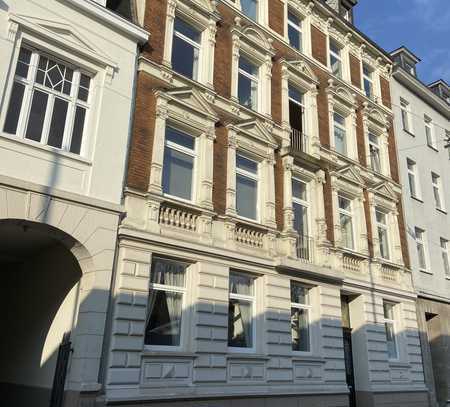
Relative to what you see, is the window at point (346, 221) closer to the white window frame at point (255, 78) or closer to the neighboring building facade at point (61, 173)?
the white window frame at point (255, 78)

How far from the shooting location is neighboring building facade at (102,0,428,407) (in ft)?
32.6

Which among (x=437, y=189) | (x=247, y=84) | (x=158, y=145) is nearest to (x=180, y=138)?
(x=158, y=145)

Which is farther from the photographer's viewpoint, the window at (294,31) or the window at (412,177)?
the window at (412,177)

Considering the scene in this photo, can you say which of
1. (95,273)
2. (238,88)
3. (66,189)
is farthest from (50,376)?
(238,88)

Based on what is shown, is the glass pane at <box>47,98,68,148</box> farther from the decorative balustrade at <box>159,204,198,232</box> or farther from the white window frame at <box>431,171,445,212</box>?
the white window frame at <box>431,171,445,212</box>

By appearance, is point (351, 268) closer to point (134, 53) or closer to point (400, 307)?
point (400, 307)

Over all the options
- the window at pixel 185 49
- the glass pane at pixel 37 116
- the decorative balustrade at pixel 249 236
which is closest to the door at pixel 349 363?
the decorative balustrade at pixel 249 236

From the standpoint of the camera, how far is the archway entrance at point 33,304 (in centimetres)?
923

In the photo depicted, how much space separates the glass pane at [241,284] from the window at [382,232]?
263 inches

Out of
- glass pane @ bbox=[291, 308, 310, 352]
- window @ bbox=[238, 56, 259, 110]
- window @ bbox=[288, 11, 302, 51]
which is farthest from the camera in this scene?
window @ bbox=[288, 11, 302, 51]

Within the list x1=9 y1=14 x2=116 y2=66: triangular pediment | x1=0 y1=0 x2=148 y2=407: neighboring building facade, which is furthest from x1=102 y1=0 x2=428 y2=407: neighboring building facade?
x1=9 y1=14 x2=116 y2=66: triangular pediment

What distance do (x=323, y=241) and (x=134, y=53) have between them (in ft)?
24.5

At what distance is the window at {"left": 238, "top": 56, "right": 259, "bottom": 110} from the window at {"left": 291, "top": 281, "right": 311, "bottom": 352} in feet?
18.2

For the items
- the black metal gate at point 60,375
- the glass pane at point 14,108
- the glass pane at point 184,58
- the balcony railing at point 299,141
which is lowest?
the black metal gate at point 60,375
